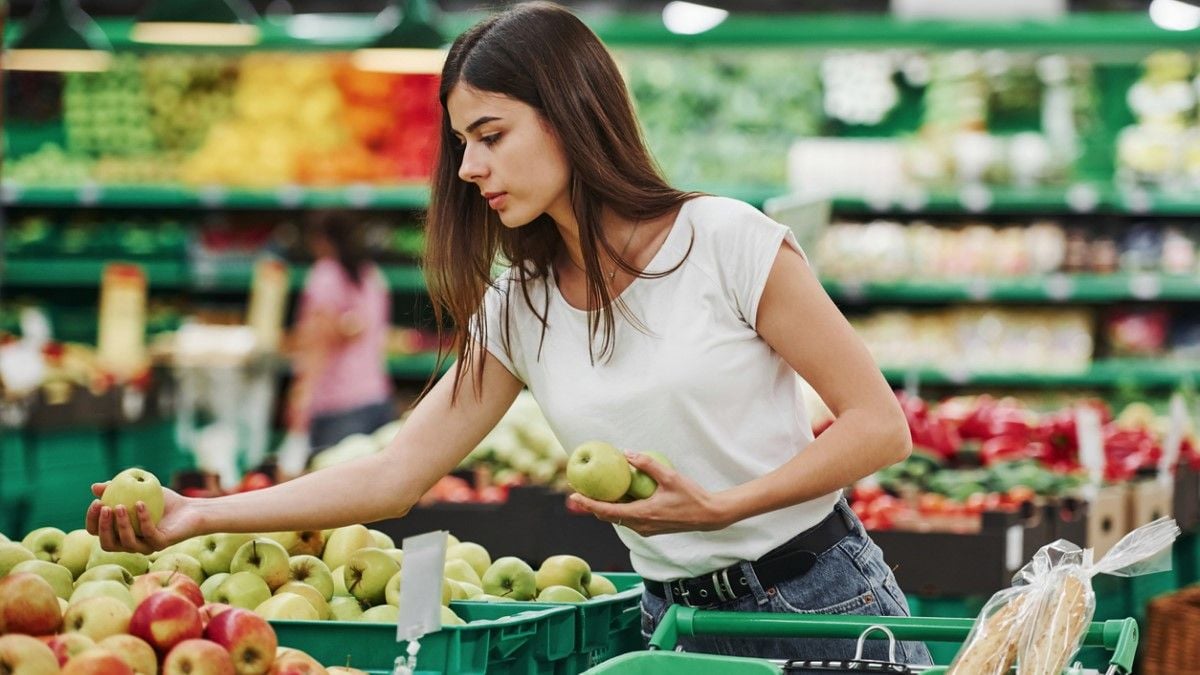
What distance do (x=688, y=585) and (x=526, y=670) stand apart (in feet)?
0.90

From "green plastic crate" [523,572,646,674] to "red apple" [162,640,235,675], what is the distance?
63 cm

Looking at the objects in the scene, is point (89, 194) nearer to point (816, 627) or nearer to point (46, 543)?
point (46, 543)

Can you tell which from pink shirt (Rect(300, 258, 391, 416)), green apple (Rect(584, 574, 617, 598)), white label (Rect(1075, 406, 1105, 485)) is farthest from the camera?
pink shirt (Rect(300, 258, 391, 416))

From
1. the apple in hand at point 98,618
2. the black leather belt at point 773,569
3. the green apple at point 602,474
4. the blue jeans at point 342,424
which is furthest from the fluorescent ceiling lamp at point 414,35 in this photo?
the apple in hand at point 98,618

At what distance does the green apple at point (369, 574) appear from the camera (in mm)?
2484

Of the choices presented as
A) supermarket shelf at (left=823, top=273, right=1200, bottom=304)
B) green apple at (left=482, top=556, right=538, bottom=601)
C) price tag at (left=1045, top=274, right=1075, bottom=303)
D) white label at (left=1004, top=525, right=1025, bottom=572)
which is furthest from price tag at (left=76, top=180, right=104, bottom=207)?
green apple at (left=482, top=556, right=538, bottom=601)

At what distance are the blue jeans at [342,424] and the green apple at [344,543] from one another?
181 inches

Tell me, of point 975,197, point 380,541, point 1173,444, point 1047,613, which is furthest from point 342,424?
point 1047,613

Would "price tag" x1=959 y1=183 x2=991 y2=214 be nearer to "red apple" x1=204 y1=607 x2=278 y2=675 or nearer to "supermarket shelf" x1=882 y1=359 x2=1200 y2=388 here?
"supermarket shelf" x1=882 y1=359 x2=1200 y2=388

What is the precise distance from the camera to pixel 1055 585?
6.91ft

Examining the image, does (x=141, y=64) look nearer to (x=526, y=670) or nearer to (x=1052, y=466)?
(x=1052, y=466)

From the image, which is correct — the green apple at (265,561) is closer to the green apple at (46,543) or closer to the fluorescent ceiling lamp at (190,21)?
the green apple at (46,543)

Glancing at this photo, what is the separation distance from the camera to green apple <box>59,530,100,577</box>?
2.50 metres

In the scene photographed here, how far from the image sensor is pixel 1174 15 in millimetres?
7785
